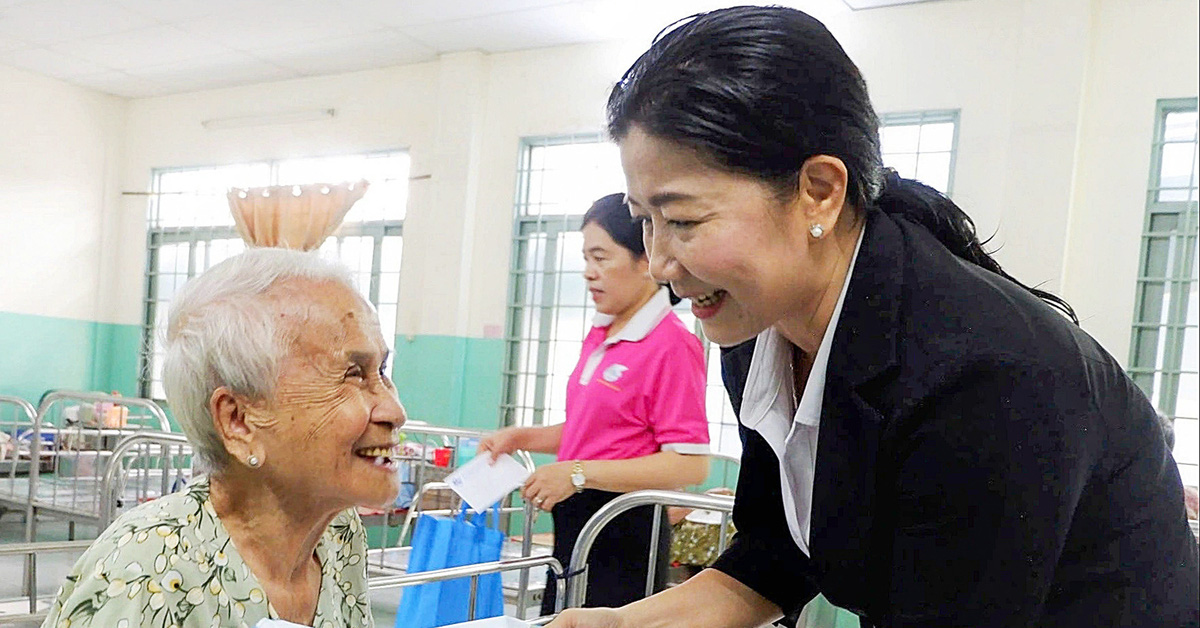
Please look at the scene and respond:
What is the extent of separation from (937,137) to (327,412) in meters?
5.10

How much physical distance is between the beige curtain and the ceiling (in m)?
1.01

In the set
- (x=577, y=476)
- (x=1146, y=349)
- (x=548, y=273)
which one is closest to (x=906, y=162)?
(x=1146, y=349)

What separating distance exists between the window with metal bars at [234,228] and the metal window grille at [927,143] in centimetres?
347

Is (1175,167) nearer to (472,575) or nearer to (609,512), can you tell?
(609,512)

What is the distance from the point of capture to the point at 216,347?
1.31 metres

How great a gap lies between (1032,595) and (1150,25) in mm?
5124

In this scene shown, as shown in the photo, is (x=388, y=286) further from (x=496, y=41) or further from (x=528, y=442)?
(x=528, y=442)

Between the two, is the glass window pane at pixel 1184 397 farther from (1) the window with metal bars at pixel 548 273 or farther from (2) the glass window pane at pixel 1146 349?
(1) the window with metal bars at pixel 548 273

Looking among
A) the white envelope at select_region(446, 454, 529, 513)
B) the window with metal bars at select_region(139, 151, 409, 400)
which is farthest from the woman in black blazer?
the window with metal bars at select_region(139, 151, 409, 400)

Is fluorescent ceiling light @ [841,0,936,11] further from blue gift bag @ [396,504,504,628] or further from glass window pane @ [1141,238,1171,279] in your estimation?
blue gift bag @ [396,504,504,628]

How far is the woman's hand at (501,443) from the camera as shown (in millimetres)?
2674

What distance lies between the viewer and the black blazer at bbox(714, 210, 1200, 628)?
0.96 metres

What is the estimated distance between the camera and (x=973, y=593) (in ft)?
3.24

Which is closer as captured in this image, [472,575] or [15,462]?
[472,575]
